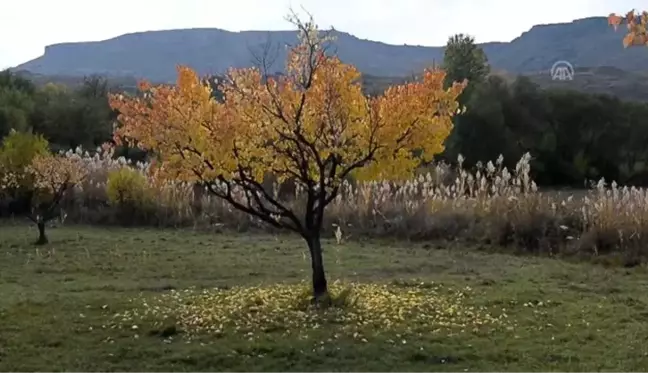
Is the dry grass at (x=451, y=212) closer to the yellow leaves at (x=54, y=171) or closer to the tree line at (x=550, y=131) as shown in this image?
the yellow leaves at (x=54, y=171)

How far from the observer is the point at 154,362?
221 inches

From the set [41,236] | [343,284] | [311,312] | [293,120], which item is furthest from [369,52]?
[311,312]

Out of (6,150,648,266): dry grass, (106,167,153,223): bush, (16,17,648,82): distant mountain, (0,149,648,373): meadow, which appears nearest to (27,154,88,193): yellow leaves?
(0,149,648,373): meadow

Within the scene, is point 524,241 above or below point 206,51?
below

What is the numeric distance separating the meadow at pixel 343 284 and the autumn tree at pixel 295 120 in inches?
46.1

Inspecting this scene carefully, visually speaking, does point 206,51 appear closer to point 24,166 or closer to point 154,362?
point 24,166

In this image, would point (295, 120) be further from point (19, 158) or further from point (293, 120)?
point (19, 158)

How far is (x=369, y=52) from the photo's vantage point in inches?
3091

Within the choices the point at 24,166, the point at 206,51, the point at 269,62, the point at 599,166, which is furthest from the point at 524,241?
the point at 206,51

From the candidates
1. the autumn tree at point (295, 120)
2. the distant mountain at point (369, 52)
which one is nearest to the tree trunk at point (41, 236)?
the autumn tree at point (295, 120)

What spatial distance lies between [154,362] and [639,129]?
19506mm

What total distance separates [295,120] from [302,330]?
1.75 m

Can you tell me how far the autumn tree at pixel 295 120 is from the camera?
683cm

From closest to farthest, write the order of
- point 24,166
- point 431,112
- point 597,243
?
point 431,112, point 597,243, point 24,166
